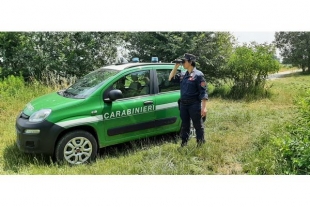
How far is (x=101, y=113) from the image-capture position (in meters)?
4.00

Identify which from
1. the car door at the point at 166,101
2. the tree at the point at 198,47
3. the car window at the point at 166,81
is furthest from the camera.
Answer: the tree at the point at 198,47

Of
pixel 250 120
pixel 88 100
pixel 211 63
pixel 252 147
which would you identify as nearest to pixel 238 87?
pixel 211 63

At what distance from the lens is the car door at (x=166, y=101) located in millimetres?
4633

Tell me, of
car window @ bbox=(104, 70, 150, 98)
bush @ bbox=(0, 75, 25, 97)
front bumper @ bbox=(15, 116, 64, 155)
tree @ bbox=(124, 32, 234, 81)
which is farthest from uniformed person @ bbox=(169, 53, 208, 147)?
tree @ bbox=(124, 32, 234, 81)

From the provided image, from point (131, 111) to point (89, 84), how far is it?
91 cm

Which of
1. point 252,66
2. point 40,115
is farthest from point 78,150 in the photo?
point 252,66

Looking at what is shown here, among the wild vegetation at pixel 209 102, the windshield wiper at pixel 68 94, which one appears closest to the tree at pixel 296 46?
the wild vegetation at pixel 209 102

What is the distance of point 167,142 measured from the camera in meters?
4.85

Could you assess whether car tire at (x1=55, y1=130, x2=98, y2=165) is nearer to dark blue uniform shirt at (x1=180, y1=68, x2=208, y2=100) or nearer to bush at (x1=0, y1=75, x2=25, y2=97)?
dark blue uniform shirt at (x1=180, y1=68, x2=208, y2=100)

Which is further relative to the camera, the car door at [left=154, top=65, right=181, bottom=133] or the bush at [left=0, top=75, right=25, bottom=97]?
the bush at [left=0, top=75, right=25, bottom=97]

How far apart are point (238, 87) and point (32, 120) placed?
309 inches

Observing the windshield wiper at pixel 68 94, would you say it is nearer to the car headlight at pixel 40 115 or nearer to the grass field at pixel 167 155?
the car headlight at pixel 40 115

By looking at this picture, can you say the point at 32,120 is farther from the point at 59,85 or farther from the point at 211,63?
the point at 211,63

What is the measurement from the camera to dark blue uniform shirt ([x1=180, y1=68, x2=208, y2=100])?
4.10 m
